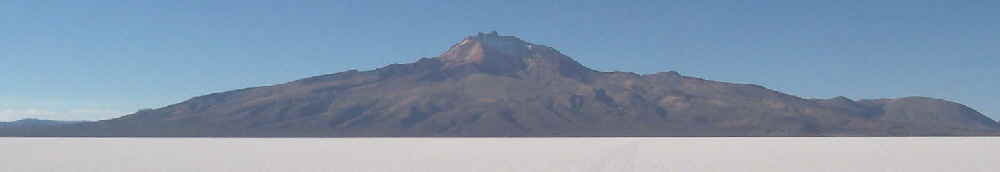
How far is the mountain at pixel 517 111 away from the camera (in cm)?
13875

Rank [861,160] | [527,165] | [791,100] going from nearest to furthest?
[527,165] → [861,160] → [791,100]

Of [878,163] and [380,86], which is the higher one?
[380,86]

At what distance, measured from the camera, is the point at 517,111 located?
153750mm

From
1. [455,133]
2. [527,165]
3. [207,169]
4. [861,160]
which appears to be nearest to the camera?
[207,169]

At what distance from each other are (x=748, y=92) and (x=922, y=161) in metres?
163

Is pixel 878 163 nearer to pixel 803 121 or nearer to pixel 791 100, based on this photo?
pixel 803 121

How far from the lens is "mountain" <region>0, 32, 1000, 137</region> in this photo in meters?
139

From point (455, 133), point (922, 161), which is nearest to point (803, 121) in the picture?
point (455, 133)

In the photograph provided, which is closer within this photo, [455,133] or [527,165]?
Answer: [527,165]

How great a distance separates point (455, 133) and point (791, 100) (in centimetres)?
7736

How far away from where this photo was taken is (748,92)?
600 ft

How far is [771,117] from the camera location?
504 feet

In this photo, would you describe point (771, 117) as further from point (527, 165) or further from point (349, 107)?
point (527, 165)

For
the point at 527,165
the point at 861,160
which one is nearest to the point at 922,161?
the point at 861,160
